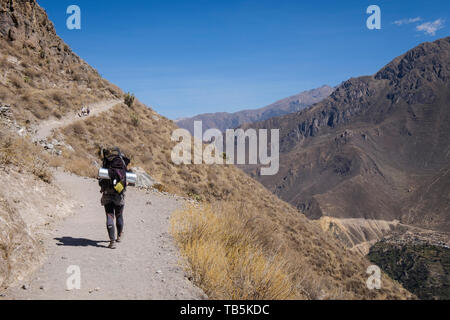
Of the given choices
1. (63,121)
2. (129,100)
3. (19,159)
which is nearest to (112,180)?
(19,159)

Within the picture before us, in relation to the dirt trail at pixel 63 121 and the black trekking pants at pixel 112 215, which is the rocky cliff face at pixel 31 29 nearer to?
the dirt trail at pixel 63 121

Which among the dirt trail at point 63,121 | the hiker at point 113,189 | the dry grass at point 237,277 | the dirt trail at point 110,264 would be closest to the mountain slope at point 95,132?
the dirt trail at point 63,121

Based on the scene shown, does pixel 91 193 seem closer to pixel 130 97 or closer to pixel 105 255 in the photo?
pixel 105 255

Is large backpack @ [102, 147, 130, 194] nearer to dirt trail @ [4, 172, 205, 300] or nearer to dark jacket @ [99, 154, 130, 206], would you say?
dark jacket @ [99, 154, 130, 206]

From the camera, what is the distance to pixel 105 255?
18.5ft

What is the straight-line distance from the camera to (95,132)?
19.8m

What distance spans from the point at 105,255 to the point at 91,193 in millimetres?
6343

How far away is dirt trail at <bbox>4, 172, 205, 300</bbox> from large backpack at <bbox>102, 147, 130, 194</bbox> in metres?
1.24

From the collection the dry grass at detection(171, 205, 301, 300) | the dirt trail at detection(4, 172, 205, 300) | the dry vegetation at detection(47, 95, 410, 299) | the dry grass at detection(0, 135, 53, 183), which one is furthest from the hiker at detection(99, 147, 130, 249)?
the dry vegetation at detection(47, 95, 410, 299)

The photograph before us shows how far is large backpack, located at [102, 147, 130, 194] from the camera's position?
240 inches

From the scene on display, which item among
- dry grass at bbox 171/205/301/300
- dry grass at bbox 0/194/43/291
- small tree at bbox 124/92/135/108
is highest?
small tree at bbox 124/92/135/108

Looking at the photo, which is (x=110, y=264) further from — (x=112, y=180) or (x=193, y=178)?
(x=193, y=178)

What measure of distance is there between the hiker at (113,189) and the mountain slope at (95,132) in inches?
336

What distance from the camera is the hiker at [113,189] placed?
6.09m
